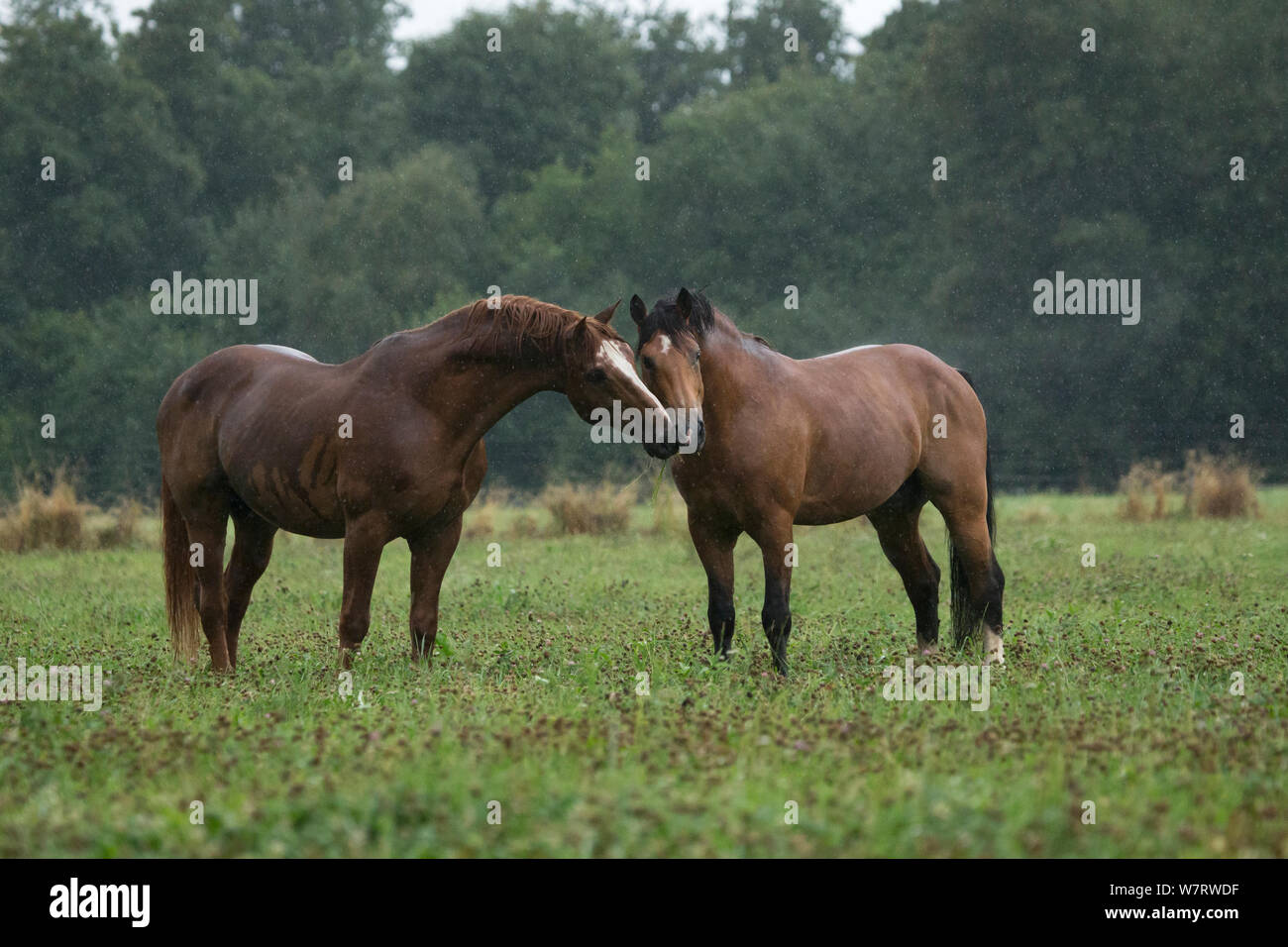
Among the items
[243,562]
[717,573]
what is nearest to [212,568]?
[243,562]

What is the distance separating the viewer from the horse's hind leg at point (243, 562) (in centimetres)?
739

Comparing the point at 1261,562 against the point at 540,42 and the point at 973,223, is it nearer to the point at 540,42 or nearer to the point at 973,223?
the point at 973,223

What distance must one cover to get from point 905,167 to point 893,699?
32379 mm

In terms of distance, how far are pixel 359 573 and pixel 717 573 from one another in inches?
76.2

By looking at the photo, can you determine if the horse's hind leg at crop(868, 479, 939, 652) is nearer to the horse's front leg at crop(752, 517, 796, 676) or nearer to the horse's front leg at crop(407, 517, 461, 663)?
the horse's front leg at crop(752, 517, 796, 676)

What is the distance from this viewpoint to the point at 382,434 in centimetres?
645

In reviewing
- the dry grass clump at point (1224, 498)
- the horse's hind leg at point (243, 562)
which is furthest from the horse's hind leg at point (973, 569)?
the dry grass clump at point (1224, 498)

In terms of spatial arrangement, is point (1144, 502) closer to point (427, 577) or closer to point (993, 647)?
point (993, 647)

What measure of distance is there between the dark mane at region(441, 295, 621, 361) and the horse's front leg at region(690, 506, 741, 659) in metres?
1.21

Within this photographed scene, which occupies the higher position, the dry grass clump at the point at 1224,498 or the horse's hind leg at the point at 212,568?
the dry grass clump at the point at 1224,498

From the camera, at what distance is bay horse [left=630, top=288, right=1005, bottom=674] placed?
6.77 meters

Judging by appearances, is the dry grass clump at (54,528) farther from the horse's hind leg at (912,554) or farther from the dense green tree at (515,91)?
the dense green tree at (515,91)

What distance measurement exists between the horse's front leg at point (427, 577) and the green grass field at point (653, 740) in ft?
0.82

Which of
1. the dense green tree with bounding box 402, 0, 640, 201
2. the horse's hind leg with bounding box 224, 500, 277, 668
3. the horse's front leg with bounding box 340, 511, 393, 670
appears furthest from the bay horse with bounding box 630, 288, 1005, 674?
the dense green tree with bounding box 402, 0, 640, 201
